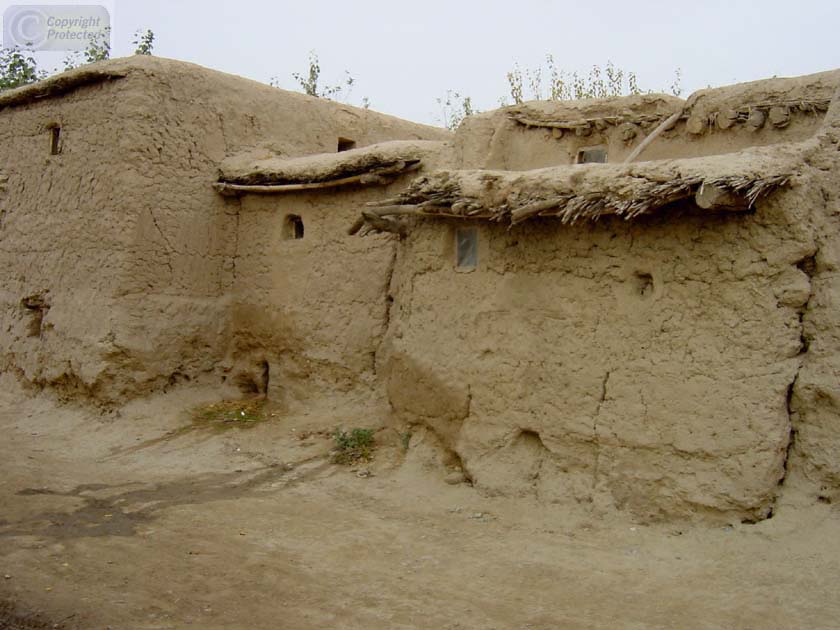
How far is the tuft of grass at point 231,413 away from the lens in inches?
346

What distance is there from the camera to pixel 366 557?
18.3ft

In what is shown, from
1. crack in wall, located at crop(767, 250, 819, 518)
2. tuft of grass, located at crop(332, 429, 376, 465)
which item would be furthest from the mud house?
tuft of grass, located at crop(332, 429, 376, 465)

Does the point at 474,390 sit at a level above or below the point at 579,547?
above

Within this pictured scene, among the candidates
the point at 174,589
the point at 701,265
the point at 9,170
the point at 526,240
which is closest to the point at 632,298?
the point at 701,265

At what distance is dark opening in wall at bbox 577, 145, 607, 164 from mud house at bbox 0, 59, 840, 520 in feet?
0.09

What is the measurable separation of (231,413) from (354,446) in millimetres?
1898

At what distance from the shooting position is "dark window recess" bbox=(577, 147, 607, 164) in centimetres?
748

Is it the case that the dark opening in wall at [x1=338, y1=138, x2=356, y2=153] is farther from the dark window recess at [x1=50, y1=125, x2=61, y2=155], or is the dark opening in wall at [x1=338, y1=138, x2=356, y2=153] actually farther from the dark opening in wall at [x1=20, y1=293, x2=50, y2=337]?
the dark opening in wall at [x1=20, y1=293, x2=50, y2=337]

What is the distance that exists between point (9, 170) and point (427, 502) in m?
6.44

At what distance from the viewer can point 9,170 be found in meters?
10.0

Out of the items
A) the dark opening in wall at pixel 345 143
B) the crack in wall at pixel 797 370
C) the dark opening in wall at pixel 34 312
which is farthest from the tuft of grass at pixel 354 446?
the dark opening in wall at pixel 345 143

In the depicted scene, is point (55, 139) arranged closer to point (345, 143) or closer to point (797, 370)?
point (345, 143)

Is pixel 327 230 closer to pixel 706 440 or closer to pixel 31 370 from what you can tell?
pixel 31 370

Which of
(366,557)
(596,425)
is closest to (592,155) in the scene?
(596,425)
